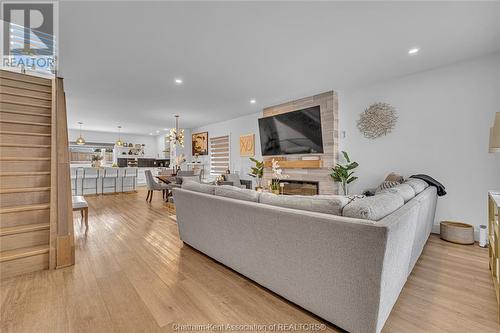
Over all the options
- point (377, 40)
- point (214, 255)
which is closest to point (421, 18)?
point (377, 40)

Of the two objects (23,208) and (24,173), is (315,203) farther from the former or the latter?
(24,173)

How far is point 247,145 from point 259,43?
3.95 m

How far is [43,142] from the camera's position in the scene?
2.75m

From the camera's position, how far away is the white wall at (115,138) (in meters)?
9.68

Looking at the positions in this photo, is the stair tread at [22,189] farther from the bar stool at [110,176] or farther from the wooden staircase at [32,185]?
the bar stool at [110,176]

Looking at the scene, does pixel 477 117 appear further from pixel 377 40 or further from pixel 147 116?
pixel 147 116

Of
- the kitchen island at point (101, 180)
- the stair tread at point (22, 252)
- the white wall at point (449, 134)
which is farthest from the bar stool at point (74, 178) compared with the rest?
the white wall at point (449, 134)

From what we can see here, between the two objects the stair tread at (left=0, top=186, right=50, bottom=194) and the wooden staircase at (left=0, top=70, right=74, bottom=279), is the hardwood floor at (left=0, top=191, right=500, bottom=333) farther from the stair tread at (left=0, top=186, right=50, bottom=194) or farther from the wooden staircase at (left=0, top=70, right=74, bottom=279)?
the stair tread at (left=0, top=186, right=50, bottom=194)

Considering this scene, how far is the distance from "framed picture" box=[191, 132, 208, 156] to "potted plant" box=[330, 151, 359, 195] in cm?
541

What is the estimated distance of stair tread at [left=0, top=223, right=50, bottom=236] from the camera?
2.16m

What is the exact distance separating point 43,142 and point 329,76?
4316 millimetres

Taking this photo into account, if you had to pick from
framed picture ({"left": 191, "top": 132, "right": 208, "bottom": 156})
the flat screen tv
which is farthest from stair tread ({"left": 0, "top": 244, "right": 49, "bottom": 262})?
framed picture ({"left": 191, "top": 132, "right": 208, "bottom": 156})

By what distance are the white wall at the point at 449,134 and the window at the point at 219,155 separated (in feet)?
15.3

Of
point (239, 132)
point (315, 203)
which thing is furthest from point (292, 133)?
point (315, 203)
